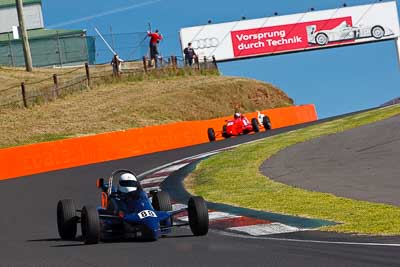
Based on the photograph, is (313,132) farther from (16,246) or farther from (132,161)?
(16,246)

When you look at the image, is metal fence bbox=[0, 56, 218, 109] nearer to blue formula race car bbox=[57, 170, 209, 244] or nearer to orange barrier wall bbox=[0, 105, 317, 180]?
orange barrier wall bbox=[0, 105, 317, 180]

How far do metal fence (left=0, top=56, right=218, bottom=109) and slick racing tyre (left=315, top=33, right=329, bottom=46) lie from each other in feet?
53.1

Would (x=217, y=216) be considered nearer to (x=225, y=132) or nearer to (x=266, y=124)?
(x=225, y=132)

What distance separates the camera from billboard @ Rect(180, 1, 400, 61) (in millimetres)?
74125

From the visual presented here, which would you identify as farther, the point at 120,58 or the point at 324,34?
the point at 324,34

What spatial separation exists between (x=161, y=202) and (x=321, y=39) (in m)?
61.7

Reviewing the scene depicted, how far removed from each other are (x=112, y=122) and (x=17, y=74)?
1376 cm

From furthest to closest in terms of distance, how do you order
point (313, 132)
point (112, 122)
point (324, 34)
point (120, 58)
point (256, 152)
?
1. point (324, 34)
2. point (120, 58)
3. point (112, 122)
4. point (313, 132)
5. point (256, 152)

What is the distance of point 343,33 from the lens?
246 ft

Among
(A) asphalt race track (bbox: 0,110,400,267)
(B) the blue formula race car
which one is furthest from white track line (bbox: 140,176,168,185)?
(B) the blue formula race car

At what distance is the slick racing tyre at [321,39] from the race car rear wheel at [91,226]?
62.7m

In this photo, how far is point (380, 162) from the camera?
68.4 feet

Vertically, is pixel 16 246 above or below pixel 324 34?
below

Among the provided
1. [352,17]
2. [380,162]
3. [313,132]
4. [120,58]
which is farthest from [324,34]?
[380,162]
